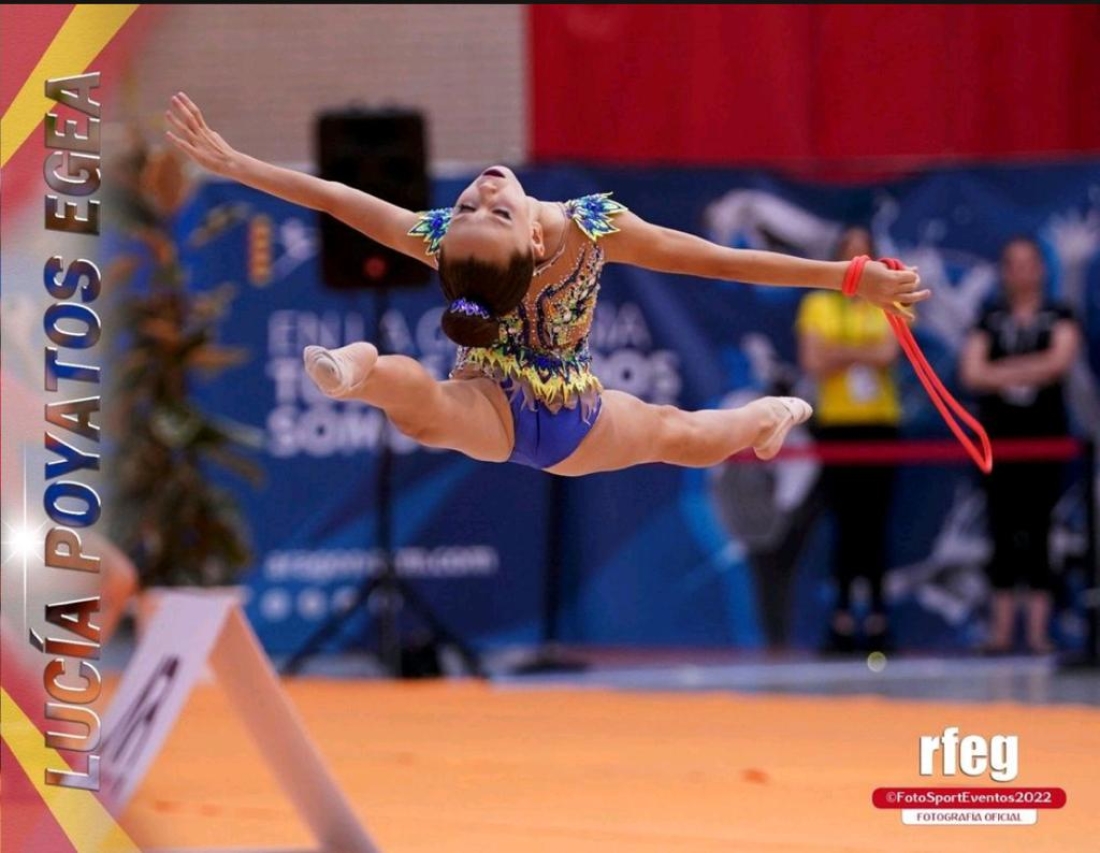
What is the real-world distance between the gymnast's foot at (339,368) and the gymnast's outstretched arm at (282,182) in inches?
15.6

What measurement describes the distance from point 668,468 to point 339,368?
5553 millimetres

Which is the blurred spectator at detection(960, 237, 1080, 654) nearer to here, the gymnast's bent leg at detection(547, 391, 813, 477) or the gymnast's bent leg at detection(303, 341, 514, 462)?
the gymnast's bent leg at detection(547, 391, 813, 477)

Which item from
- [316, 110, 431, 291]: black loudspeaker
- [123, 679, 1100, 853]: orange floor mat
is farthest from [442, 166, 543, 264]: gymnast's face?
[316, 110, 431, 291]: black loudspeaker

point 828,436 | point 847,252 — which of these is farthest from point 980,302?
point 847,252

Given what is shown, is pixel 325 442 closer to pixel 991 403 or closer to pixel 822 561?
pixel 822 561

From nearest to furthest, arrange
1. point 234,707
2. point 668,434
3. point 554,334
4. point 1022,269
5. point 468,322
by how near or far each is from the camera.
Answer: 1. point 468,322
2. point 554,334
3. point 668,434
4. point 234,707
5. point 1022,269

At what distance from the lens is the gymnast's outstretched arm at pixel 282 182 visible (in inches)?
131

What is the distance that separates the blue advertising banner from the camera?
8.35 m

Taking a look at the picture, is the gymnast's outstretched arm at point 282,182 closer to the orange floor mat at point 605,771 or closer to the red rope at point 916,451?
the orange floor mat at point 605,771

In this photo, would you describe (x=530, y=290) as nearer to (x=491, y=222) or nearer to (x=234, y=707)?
(x=491, y=222)

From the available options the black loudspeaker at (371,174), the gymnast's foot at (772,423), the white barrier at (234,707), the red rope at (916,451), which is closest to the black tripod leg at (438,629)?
the black loudspeaker at (371,174)

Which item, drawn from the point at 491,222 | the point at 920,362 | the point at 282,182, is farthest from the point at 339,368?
the point at 920,362

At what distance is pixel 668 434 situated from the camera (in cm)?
357

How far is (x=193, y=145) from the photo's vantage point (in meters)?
3.35
